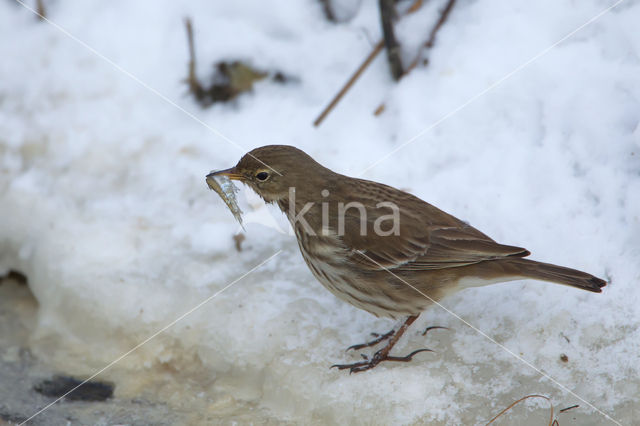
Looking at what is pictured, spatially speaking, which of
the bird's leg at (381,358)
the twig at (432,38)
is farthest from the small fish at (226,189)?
the twig at (432,38)

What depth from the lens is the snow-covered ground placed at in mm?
3732

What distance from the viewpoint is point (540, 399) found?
346 centimetres

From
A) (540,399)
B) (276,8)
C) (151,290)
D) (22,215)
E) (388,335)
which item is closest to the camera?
(540,399)

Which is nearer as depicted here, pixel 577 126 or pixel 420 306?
Result: pixel 420 306

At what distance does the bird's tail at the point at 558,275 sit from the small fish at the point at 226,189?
1635 millimetres

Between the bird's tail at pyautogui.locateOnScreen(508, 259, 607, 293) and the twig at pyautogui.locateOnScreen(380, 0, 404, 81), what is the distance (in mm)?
2042

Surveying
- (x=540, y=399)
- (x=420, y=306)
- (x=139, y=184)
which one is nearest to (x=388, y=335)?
(x=420, y=306)

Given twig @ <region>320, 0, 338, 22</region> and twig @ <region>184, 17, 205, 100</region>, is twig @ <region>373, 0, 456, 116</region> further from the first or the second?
twig @ <region>184, 17, 205, 100</region>

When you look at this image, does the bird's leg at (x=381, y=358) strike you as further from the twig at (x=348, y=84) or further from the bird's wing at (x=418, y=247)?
the twig at (x=348, y=84)

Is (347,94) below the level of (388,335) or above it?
above

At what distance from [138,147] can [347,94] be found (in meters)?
1.58

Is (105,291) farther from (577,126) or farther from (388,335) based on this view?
(577,126)

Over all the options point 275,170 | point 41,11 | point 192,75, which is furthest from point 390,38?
point 41,11

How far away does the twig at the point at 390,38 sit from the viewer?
17.0 feet
